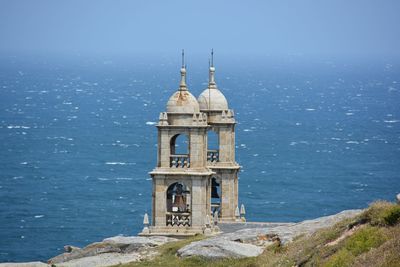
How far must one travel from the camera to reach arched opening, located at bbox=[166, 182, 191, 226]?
47.2 metres

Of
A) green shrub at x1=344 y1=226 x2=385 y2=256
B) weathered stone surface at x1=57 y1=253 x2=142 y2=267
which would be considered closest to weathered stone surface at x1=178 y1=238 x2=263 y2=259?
weathered stone surface at x1=57 y1=253 x2=142 y2=267

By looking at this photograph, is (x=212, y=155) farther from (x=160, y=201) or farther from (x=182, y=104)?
(x=160, y=201)

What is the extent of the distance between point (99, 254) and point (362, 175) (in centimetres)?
8585

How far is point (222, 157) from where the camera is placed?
50688mm

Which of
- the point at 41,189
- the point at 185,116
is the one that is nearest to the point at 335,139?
the point at 41,189

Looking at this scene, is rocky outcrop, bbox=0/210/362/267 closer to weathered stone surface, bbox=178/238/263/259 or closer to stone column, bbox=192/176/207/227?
weathered stone surface, bbox=178/238/263/259

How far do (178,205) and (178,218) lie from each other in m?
0.74

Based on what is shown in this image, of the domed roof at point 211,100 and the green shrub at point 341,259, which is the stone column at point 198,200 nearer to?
the domed roof at point 211,100

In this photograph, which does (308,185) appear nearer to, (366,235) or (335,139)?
(335,139)

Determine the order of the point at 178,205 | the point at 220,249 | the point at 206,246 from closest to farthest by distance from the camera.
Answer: the point at 220,249, the point at 206,246, the point at 178,205

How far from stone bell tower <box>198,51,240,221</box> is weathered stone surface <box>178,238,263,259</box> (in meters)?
13.0

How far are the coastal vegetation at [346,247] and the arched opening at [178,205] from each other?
10302 millimetres

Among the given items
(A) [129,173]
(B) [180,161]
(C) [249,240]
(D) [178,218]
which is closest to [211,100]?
(B) [180,161]

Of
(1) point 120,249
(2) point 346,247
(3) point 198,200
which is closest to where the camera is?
(2) point 346,247
